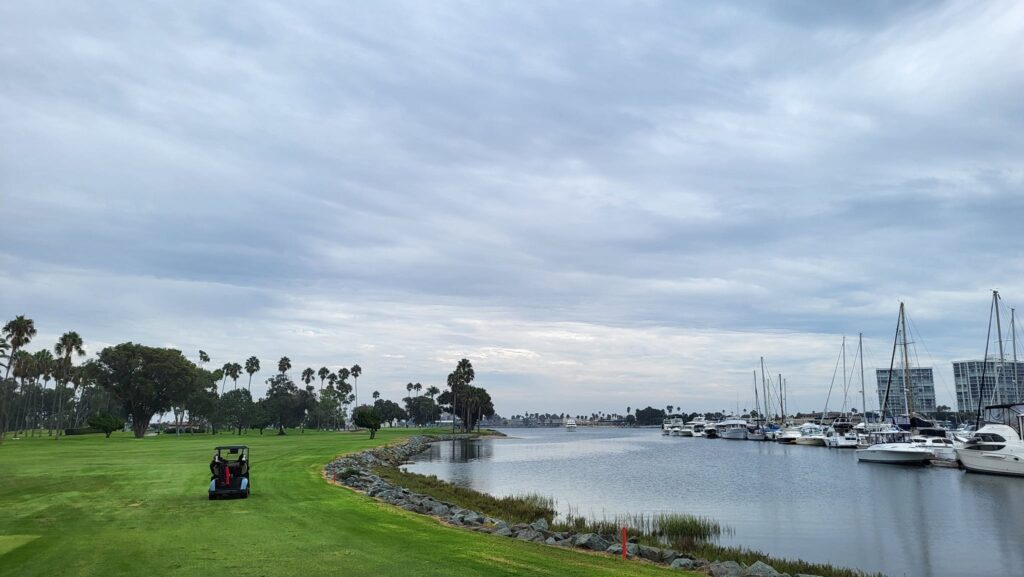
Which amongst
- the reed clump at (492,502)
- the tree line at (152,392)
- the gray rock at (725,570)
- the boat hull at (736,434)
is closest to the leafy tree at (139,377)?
the tree line at (152,392)

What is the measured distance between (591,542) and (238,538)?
11.2m

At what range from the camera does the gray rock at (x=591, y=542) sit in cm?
2239

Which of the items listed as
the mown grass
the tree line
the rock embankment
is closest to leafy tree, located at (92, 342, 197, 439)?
the tree line

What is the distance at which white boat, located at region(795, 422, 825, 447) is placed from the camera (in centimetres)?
12212

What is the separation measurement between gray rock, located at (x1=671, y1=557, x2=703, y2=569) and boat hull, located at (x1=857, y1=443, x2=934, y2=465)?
66.9 metres

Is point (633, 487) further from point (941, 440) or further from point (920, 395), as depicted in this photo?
point (920, 395)

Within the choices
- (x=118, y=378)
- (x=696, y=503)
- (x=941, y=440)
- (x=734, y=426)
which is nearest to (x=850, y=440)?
(x=941, y=440)

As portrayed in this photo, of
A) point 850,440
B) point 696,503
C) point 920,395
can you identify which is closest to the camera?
point 696,503

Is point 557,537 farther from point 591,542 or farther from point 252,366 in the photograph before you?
point 252,366

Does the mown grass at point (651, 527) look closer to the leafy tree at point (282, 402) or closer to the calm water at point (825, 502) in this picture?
the calm water at point (825, 502)

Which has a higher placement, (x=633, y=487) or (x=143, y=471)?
(x=143, y=471)

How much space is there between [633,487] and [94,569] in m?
43.4

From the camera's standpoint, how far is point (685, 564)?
67.3 feet

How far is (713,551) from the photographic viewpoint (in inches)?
987
